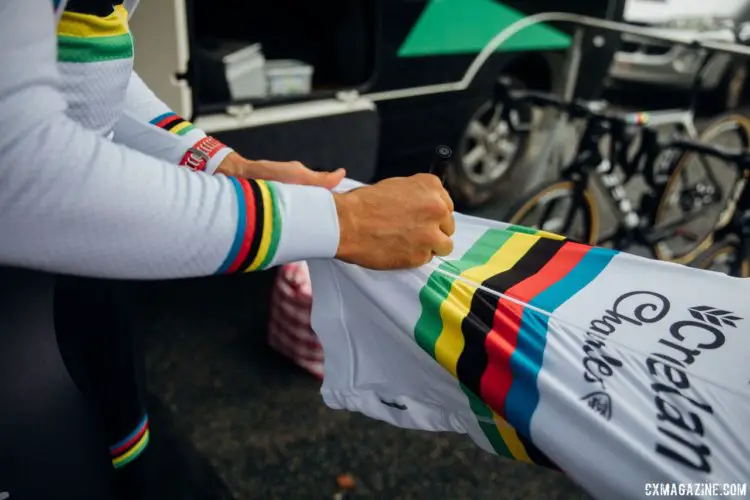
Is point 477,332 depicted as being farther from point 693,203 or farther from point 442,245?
point 693,203

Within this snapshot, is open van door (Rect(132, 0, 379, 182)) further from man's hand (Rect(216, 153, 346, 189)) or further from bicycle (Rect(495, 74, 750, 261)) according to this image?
man's hand (Rect(216, 153, 346, 189))

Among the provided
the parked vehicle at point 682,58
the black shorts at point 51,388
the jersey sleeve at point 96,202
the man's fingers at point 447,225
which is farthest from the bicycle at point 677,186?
the parked vehicle at point 682,58

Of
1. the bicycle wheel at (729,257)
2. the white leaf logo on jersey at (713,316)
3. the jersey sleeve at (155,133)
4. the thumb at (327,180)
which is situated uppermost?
the jersey sleeve at (155,133)

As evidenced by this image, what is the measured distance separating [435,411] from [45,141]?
87 centimetres

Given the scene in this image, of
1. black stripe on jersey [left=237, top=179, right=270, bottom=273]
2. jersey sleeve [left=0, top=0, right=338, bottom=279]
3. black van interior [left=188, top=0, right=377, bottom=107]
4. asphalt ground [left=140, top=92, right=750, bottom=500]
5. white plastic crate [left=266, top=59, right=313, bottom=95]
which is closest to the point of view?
jersey sleeve [left=0, top=0, right=338, bottom=279]

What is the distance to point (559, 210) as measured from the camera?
10.2 ft

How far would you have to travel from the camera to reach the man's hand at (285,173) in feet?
4.18

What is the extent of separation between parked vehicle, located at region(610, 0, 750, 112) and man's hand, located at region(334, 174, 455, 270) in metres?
5.38

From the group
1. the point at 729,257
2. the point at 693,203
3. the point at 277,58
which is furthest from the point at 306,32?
the point at 729,257

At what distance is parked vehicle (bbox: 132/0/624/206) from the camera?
247 centimetres

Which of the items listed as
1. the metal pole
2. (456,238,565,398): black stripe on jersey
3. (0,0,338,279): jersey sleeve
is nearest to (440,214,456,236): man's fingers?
(456,238,565,398): black stripe on jersey

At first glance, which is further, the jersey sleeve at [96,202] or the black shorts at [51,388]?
the black shorts at [51,388]

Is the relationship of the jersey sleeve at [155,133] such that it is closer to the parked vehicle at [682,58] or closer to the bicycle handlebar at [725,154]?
the bicycle handlebar at [725,154]

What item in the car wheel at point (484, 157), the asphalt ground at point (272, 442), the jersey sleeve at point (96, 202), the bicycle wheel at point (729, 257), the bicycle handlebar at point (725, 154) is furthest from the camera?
the car wheel at point (484, 157)
